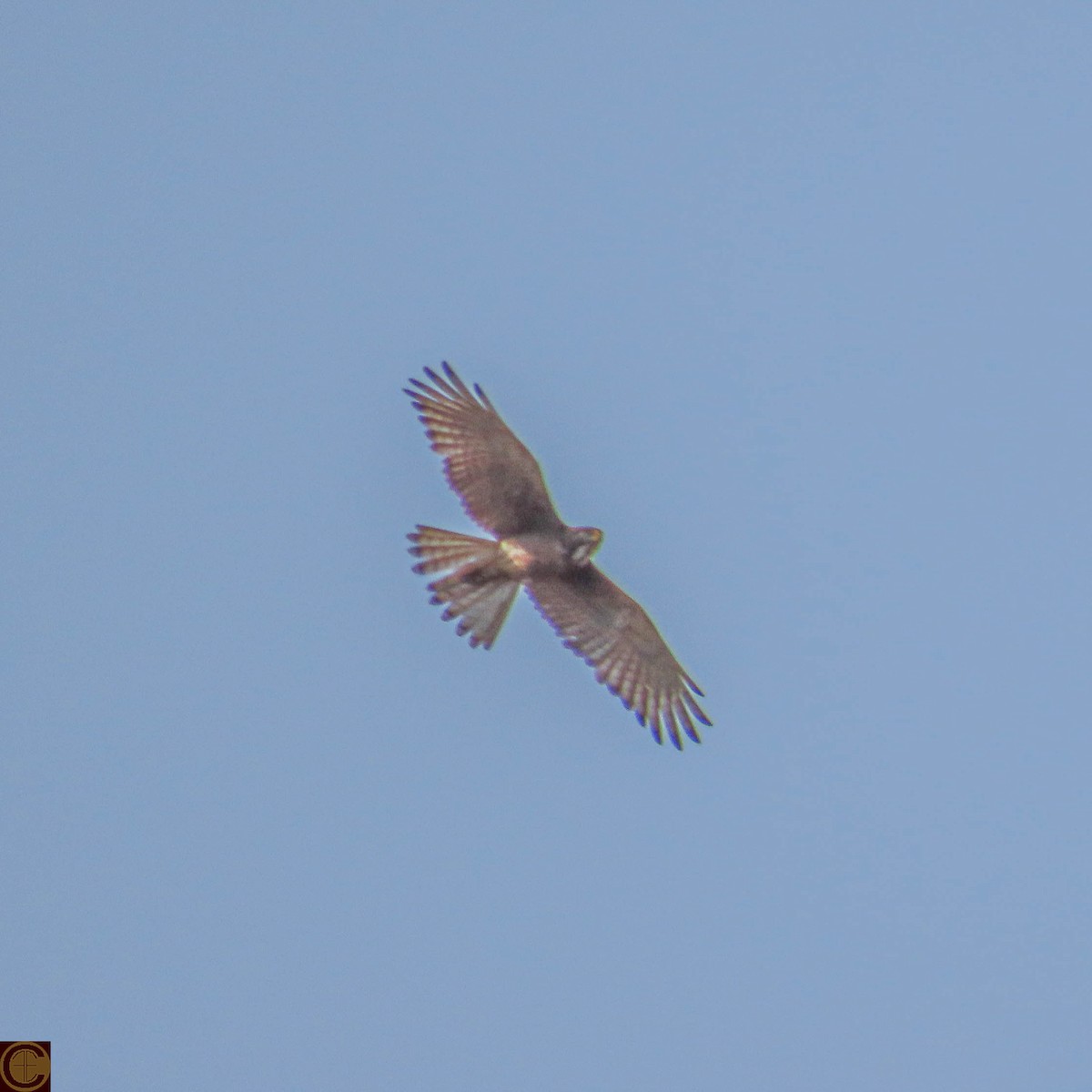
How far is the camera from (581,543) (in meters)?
17.7

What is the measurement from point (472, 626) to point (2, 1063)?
4475mm

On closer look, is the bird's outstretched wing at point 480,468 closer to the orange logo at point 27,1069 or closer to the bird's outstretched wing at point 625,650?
the bird's outstretched wing at point 625,650

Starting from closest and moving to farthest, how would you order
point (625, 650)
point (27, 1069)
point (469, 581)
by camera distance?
1. point (27, 1069)
2. point (469, 581)
3. point (625, 650)

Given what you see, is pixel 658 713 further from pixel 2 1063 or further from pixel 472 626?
pixel 2 1063

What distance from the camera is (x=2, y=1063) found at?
580 inches

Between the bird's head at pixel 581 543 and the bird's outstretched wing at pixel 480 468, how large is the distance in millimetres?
137

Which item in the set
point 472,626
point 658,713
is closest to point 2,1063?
point 472,626

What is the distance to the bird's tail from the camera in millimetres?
17141

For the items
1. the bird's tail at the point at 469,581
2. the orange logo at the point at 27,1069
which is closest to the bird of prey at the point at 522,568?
the bird's tail at the point at 469,581

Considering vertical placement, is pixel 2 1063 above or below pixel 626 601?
below

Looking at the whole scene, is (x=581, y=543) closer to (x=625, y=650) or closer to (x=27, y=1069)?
(x=625, y=650)

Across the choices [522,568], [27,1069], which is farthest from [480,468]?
[27,1069]

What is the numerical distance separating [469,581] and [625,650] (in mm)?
Answer: 1560

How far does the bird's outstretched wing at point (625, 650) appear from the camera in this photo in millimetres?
18016
